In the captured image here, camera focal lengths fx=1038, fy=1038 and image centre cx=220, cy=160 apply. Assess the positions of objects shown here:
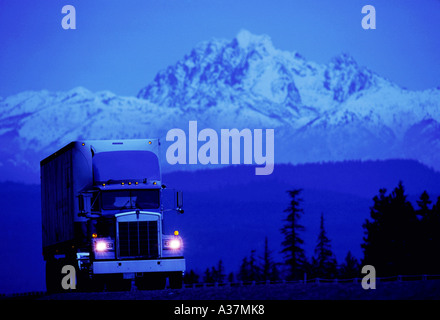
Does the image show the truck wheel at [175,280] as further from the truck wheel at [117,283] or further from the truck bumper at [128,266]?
the truck wheel at [117,283]

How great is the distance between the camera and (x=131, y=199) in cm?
3438

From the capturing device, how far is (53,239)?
3969 centimetres

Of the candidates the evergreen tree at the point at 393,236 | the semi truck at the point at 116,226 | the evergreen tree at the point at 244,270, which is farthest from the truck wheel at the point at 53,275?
the evergreen tree at the point at 244,270

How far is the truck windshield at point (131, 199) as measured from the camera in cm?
3428

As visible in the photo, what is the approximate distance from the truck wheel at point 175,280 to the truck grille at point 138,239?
960 millimetres

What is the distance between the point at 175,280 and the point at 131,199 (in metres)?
3.05

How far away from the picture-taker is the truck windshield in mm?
34281

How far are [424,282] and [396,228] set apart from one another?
189 ft

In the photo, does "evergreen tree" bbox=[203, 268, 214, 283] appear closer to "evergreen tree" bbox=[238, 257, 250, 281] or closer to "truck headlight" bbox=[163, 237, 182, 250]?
"evergreen tree" bbox=[238, 257, 250, 281]

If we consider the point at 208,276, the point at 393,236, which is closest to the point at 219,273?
the point at 208,276

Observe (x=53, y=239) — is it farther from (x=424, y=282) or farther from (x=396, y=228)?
(x=396, y=228)

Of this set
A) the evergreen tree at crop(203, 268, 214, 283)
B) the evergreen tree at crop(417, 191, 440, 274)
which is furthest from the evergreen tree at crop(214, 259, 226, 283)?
the evergreen tree at crop(417, 191, 440, 274)

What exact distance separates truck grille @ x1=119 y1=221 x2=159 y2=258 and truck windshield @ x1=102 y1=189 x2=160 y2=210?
0.65 m
